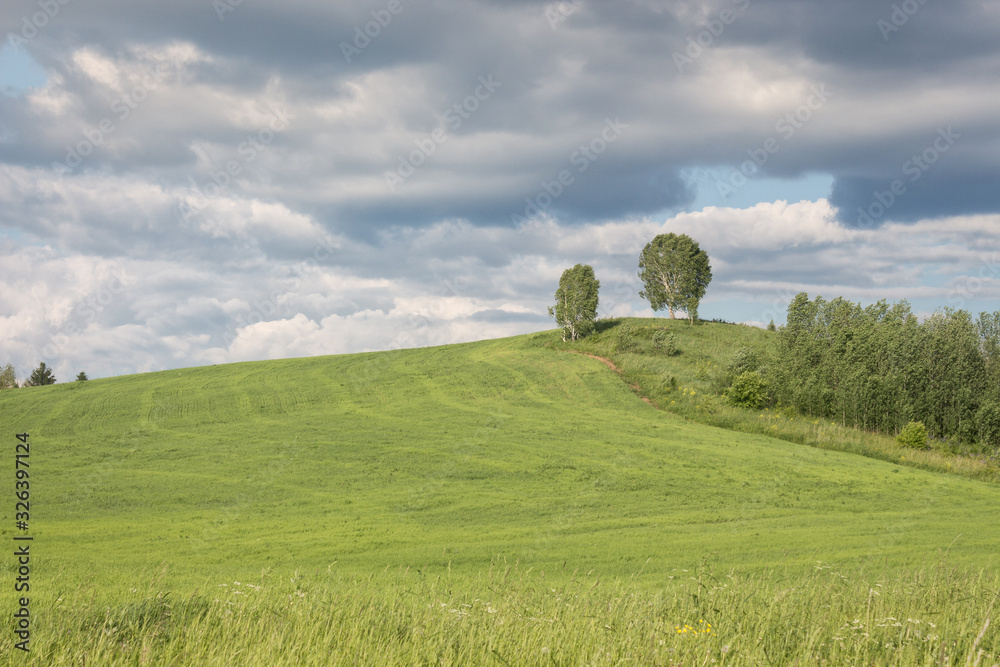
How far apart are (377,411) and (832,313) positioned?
4087 cm

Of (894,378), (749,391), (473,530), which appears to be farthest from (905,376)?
(473,530)

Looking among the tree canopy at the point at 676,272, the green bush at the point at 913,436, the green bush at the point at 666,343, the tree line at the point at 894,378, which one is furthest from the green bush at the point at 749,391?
the tree canopy at the point at 676,272

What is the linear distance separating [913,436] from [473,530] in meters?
33.4

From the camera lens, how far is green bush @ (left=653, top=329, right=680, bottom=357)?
6450cm

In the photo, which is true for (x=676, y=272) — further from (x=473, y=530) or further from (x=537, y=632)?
(x=537, y=632)

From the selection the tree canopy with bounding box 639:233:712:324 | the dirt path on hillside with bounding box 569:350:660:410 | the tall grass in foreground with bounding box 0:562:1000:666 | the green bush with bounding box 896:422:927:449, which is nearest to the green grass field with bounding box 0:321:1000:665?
the tall grass in foreground with bounding box 0:562:1000:666

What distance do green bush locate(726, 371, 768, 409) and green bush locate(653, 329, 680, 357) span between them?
15.9m

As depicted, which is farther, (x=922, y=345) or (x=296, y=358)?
(x=296, y=358)

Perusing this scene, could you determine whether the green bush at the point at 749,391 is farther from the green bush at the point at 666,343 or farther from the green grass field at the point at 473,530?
the green bush at the point at 666,343

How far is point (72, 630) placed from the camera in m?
6.40

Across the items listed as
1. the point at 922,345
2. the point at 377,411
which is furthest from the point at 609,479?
the point at 922,345

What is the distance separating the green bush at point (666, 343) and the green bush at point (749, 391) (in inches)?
625

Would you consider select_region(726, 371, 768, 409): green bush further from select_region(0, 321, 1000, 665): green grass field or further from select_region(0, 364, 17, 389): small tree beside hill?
select_region(0, 364, 17, 389): small tree beside hill

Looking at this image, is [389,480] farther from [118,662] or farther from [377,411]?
[118,662]
